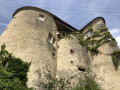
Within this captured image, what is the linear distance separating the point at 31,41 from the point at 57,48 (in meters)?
4.90

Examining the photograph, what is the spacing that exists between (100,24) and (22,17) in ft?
42.6

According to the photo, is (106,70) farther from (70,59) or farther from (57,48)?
(57,48)

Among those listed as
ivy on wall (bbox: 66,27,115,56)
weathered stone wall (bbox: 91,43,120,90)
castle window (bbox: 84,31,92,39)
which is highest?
castle window (bbox: 84,31,92,39)

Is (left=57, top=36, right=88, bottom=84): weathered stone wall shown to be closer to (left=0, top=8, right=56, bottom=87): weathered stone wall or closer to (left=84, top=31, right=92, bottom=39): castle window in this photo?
(left=0, top=8, right=56, bottom=87): weathered stone wall

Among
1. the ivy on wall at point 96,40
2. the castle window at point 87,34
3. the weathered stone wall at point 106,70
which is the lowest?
the weathered stone wall at point 106,70

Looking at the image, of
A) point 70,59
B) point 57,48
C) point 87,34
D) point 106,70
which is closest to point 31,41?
point 57,48

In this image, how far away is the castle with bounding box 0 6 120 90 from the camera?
14.0 metres

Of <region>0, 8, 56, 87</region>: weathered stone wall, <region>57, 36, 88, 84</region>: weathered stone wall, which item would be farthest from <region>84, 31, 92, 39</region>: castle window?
<region>0, 8, 56, 87</region>: weathered stone wall

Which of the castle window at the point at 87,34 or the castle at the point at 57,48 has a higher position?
the castle window at the point at 87,34

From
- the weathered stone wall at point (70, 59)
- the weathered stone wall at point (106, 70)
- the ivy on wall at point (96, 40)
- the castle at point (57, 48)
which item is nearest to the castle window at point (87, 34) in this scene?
the castle at point (57, 48)

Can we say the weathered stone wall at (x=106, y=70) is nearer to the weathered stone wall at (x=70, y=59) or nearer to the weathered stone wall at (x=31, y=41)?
the weathered stone wall at (x=70, y=59)

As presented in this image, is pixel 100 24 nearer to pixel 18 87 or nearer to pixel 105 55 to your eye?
pixel 105 55

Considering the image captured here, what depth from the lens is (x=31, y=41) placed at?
1480 cm

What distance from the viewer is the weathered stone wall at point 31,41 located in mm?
13195
